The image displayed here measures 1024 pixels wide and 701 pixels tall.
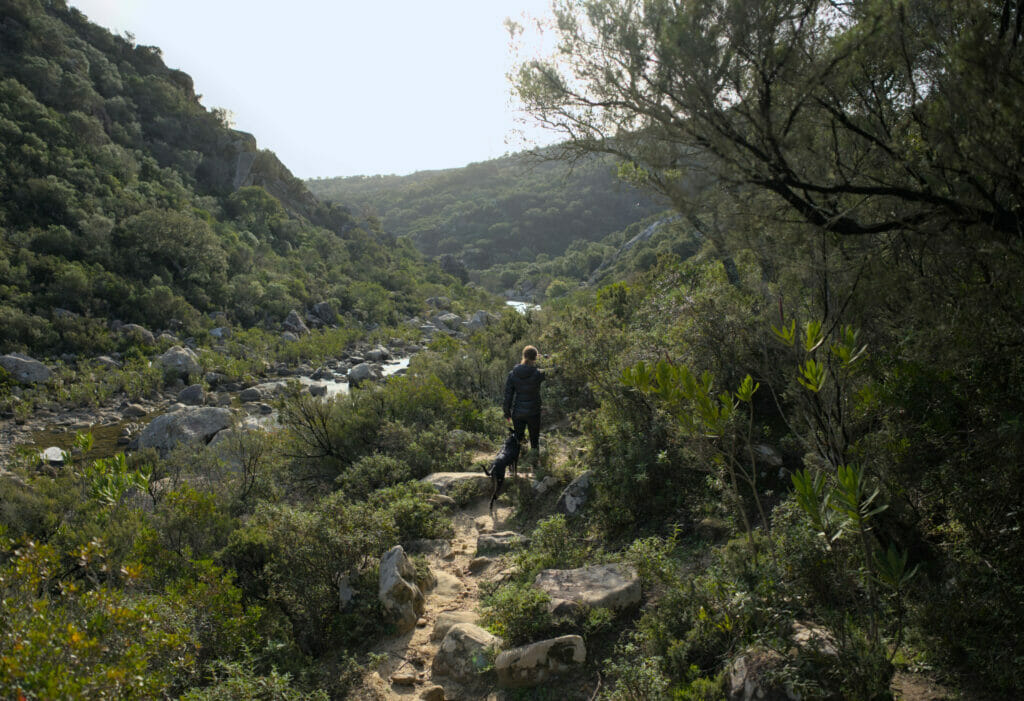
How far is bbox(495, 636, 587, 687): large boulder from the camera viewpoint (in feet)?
11.2

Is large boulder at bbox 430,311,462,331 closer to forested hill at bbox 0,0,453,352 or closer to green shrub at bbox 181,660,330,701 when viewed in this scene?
forested hill at bbox 0,0,453,352

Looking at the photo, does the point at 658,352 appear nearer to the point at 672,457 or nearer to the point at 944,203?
the point at 672,457

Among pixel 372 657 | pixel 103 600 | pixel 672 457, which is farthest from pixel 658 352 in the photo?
pixel 103 600

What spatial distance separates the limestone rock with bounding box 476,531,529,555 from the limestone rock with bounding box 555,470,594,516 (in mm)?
577

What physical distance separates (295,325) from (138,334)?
7.39 metres

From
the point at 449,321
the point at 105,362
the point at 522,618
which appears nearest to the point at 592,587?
the point at 522,618

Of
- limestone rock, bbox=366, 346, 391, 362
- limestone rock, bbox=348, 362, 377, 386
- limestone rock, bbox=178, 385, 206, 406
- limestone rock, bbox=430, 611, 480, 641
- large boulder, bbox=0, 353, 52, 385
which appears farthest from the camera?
limestone rock, bbox=366, 346, 391, 362

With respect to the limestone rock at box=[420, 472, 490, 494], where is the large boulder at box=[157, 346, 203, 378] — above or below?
above

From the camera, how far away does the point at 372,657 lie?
384 centimetres

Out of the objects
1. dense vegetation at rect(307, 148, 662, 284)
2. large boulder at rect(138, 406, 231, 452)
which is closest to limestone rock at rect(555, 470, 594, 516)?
large boulder at rect(138, 406, 231, 452)

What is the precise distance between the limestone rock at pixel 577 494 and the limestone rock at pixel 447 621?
171 cm

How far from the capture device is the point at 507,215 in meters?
82.8

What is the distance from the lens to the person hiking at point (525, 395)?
680 centimetres

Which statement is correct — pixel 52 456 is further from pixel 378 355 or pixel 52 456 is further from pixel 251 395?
pixel 378 355
